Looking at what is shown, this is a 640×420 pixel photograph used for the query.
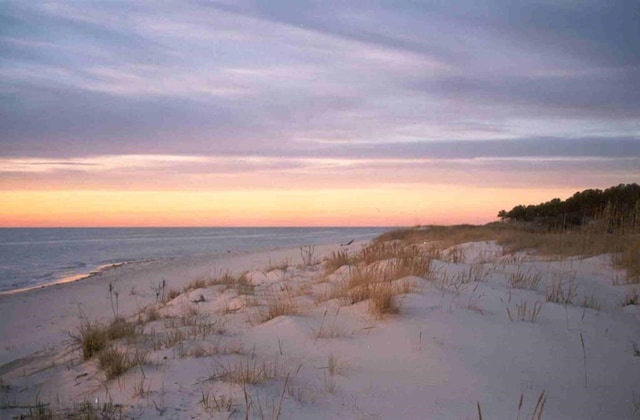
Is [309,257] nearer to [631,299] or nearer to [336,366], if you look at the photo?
[631,299]

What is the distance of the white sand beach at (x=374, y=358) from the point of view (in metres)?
3.38

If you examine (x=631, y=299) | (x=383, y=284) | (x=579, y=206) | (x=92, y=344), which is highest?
(x=579, y=206)

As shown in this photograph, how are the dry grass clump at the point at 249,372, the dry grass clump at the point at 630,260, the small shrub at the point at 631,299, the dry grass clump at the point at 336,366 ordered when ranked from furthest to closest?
the dry grass clump at the point at 630,260, the small shrub at the point at 631,299, the dry grass clump at the point at 336,366, the dry grass clump at the point at 249,372

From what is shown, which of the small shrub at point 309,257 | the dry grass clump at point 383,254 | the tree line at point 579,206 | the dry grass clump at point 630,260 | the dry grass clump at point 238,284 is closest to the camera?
the dry grass clump at point 630,260

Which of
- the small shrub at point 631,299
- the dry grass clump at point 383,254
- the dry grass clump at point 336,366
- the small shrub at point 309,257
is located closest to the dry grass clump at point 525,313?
the small shrub at point 631,299

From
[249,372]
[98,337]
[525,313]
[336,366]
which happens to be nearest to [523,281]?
[525,313]

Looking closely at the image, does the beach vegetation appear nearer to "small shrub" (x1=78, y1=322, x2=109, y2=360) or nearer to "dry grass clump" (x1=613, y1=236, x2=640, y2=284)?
"small shrub" (x1=78, y1=322, x2=109, y2=360)

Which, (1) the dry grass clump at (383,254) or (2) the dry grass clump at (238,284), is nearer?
(2) the dry grass clump at (238,284)

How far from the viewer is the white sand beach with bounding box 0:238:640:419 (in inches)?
133

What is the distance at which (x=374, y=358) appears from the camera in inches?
162

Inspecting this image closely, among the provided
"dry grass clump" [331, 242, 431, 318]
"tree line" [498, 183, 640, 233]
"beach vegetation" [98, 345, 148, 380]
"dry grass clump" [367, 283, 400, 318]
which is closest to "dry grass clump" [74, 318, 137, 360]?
"beach vegetation" [98, 345, 148, 380]

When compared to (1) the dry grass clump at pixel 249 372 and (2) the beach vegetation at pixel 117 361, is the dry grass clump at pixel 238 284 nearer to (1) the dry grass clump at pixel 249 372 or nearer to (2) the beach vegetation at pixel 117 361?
(2) the beach vegetation at pixel 117 361

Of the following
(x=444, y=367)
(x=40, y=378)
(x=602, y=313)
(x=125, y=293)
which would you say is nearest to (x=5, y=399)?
(x=40, y=378)

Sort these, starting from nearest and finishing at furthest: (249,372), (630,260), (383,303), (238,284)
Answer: (249,372) < (383,303) < (630,260) < (238,284)
